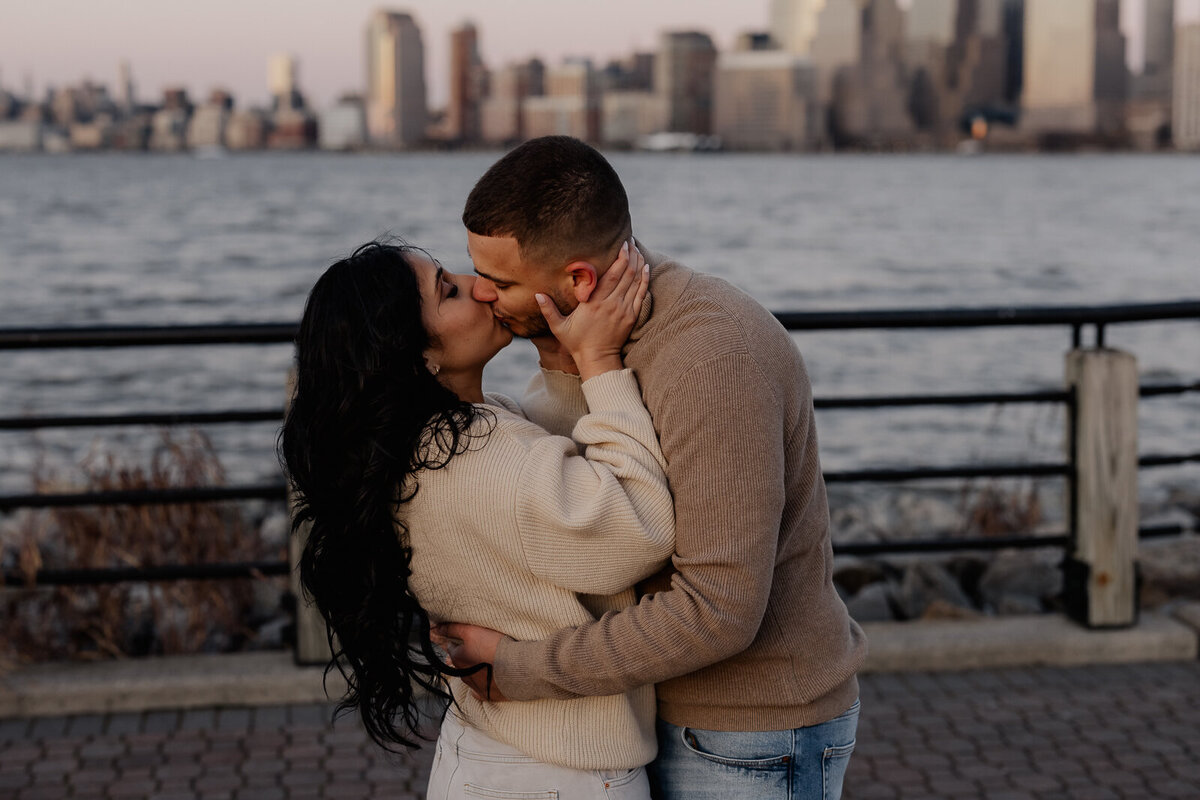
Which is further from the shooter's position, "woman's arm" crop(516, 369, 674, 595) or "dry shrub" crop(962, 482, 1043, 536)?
"dry shrub" crop(962, 482, 1043, 536)

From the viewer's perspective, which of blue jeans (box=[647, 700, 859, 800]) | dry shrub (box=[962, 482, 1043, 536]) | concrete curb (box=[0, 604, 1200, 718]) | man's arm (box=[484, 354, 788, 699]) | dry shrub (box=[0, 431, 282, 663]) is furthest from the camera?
dry shrub (box=[962, 482, 1043, 536])

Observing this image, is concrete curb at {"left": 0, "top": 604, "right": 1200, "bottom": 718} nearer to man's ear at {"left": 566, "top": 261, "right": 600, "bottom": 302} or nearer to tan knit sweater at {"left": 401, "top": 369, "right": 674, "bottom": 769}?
tan knit sweater at {"left": 401, "top": 369, "right": 674, "bottom": 769}

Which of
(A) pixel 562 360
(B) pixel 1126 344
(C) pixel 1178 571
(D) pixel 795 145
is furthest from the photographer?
(D) pixel 795 145

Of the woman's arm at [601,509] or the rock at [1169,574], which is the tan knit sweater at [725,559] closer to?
the woman's arm at [601,509]

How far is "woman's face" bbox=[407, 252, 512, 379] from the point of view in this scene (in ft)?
7.21

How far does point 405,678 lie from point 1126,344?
2061 cm

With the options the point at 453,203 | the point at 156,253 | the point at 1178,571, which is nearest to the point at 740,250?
the point at 156,253

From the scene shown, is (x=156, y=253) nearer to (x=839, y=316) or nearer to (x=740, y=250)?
(x=740, y=250)

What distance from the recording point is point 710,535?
2031 millimetres

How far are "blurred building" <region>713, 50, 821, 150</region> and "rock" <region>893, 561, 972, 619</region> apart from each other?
108536 mm

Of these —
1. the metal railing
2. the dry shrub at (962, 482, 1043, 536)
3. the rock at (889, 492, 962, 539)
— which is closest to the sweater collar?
the metal railing

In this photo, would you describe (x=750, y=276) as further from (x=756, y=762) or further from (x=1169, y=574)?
(x=756, y=762)

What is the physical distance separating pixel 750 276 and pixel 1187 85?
363 feet

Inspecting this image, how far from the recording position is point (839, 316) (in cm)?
511
